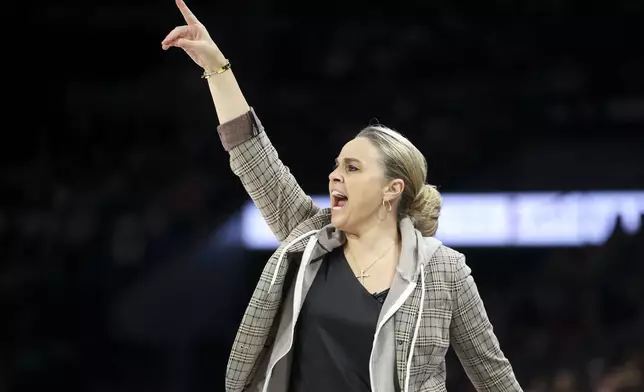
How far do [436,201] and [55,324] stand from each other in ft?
7.43

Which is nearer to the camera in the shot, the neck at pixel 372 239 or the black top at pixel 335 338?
the black top at pixel 335 338

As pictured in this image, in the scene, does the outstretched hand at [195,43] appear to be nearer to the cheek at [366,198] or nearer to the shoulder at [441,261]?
the cheek at [366,198]

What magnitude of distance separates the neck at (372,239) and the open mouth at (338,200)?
0.20ft

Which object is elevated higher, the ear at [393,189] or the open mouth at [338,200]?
the ear at [393,189]

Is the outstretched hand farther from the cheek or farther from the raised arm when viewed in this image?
the cheek

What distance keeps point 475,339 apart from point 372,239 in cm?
23

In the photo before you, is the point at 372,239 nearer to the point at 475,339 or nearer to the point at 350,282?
the point at 350,282

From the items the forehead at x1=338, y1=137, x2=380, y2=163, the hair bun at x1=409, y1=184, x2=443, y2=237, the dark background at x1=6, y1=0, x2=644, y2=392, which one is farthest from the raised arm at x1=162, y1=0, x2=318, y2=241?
the dark background at x1=6, y1=0, x2=644, y2=392

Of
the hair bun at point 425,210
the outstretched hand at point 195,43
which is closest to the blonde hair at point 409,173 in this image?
the hair bun at point 425,210

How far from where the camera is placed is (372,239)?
4.97ft

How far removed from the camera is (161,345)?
134 inches

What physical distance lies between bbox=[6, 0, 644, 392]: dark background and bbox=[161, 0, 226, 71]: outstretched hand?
1.85 m

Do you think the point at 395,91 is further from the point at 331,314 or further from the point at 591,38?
the point at 331,314

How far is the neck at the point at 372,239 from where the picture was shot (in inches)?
59.6
